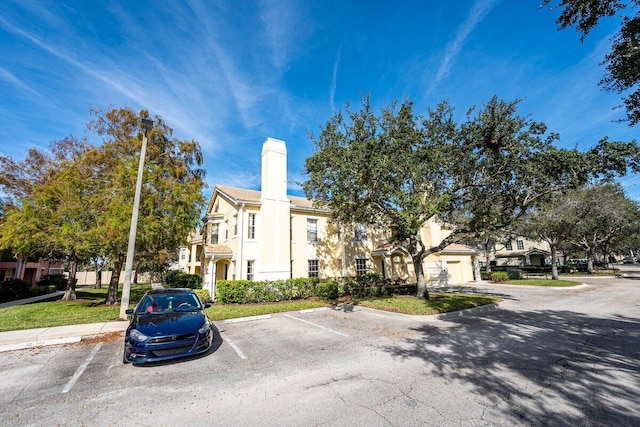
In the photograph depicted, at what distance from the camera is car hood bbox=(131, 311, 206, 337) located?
6566 mm

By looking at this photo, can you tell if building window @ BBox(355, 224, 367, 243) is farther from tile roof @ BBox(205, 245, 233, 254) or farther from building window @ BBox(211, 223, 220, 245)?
building window @ BBox(211, 223, 220, 245)

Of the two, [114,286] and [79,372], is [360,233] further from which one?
[79,372]

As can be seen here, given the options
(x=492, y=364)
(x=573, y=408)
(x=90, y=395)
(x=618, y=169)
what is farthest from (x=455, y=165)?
(x=90, y=395)

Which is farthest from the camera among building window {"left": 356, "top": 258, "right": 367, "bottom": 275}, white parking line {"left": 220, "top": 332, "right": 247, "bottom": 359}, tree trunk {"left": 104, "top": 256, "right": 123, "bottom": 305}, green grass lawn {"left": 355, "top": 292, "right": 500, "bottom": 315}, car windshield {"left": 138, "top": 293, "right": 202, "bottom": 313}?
building window {"left": 356, "top": 258, "right": 367, "bottom": 275}

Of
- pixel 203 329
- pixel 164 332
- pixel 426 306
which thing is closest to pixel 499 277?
pixel 426 306

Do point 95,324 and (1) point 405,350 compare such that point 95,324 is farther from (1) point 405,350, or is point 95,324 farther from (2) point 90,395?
(1) point 405,350

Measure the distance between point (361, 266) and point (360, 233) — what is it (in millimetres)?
2829

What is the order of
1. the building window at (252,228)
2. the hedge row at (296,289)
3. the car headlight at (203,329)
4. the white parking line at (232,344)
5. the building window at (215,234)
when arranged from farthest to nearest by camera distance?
the building window at (215,234)
the building window at (252,228)
the hedge row at (296,289)
the white parking line at (232,344)
the car headlight at (203,329)

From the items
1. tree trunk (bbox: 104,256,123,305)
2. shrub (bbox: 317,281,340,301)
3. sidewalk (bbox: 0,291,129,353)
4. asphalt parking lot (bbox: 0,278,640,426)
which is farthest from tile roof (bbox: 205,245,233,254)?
asphalt parking lot (bbox: 0,278,640,426)

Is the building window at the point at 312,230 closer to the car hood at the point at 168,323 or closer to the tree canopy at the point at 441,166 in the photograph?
the tree canopy at the point at 441,166

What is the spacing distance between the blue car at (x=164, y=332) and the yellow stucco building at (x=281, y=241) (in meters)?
10.3

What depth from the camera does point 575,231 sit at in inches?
1284

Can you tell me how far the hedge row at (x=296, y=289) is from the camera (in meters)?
15.7

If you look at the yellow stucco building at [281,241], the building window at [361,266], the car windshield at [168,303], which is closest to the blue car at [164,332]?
the car windshield at [168,303]
